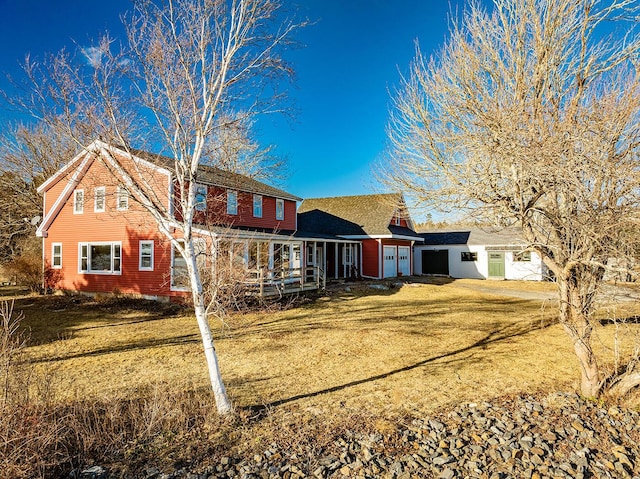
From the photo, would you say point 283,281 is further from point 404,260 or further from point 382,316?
point 404,260

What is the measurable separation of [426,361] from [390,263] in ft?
63.0

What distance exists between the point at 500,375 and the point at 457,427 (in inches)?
103

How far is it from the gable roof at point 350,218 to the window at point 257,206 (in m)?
4.94

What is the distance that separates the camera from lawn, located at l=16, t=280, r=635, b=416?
603cm

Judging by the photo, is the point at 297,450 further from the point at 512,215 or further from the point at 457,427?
the point at 512,215

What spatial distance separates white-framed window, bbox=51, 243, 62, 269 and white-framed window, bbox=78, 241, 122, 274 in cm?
156

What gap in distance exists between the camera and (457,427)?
4.75 metres

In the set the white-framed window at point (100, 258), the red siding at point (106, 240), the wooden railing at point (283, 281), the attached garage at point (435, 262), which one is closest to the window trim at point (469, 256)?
the attached garage at point (435, 262)

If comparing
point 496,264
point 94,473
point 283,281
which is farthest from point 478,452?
point 496,264

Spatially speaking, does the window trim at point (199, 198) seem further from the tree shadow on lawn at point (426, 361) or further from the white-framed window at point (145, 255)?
the white-framed window at point (145, 255)

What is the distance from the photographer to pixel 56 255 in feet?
63.7

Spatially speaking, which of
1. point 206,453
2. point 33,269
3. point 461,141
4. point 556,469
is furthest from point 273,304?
point 33,269

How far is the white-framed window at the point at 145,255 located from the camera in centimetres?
1667

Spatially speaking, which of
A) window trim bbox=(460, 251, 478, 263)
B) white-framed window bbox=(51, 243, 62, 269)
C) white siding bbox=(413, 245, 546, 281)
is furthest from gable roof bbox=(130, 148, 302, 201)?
window trim bbox=(460, 251, 478, 263)
